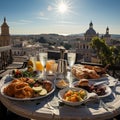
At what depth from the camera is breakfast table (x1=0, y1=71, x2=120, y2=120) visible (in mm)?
1258

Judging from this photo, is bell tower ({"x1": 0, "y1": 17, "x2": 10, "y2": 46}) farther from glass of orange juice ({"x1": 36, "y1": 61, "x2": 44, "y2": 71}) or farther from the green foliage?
the green foliage

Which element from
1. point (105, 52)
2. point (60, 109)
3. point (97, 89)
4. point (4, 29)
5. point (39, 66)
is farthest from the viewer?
point (105, 52)

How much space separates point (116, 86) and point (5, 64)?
2.93m

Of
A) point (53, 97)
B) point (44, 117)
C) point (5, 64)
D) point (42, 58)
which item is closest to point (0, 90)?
point (53, 97)

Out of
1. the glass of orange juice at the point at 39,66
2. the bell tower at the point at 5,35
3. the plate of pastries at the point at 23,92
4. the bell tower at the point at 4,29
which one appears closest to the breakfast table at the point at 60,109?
the plate of pastries at the point at 23,92

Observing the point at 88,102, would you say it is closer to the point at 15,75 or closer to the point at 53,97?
the point at 53,97

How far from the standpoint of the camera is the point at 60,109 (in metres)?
1.33

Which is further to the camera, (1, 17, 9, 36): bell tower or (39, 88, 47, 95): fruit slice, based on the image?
(1, 17, 9, 36): bell tower

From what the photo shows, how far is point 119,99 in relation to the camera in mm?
1528

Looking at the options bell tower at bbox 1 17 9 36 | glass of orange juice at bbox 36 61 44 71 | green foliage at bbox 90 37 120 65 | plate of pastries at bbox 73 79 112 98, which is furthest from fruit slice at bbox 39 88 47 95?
green foliage at bbox 90 37 120 65

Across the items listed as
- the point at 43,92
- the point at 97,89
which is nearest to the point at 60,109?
the point at 43,92

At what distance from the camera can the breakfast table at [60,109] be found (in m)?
1.26

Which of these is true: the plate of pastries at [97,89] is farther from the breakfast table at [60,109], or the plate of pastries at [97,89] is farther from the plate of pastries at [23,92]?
the plate of pastries at [23,92]

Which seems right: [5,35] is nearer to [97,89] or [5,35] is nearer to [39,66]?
[39,66]
